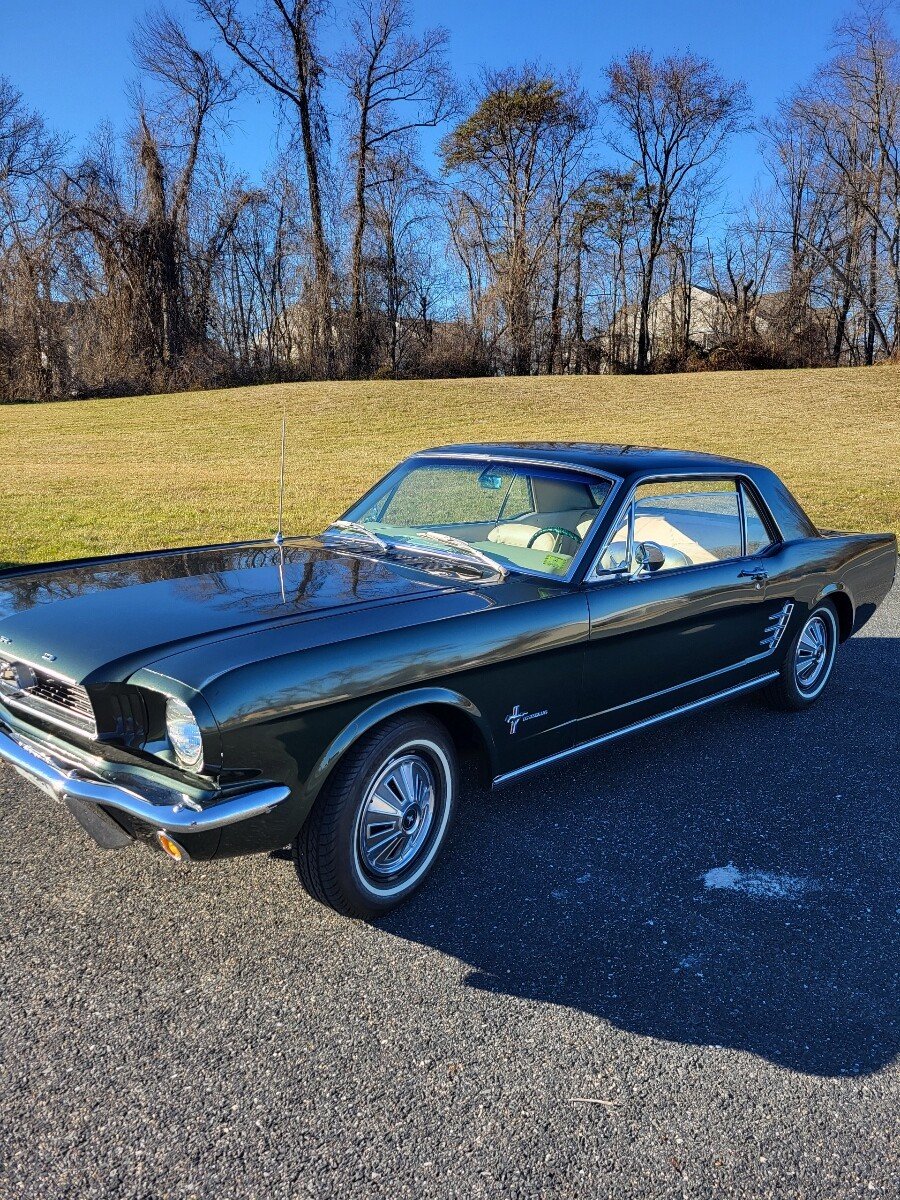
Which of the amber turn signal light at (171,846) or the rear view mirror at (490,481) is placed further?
the rear view mirror at (490,481)

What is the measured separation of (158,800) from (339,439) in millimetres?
19285

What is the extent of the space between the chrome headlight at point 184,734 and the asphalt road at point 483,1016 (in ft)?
2.02

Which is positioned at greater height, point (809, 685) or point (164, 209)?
point (164, 209)

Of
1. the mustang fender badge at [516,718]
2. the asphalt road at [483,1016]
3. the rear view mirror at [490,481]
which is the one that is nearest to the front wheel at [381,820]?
the asphalt road at [483,1016]

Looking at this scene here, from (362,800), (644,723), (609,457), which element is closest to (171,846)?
(362,800)

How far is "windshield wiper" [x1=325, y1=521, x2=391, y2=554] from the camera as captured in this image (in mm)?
4082

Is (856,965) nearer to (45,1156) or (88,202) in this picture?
(45,1156)

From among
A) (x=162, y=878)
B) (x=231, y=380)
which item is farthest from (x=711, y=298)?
(x=162, y=878)

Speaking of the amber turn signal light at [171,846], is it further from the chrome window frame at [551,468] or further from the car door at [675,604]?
the chrome window frame at [551,468]

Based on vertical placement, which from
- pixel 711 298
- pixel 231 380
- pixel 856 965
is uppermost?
pixel 711 298

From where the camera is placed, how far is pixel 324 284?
3566 centimetres

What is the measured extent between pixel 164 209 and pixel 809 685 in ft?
114

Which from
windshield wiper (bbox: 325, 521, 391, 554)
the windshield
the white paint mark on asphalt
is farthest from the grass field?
the white paint mark on asphalt

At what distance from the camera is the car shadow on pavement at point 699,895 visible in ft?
8.23
